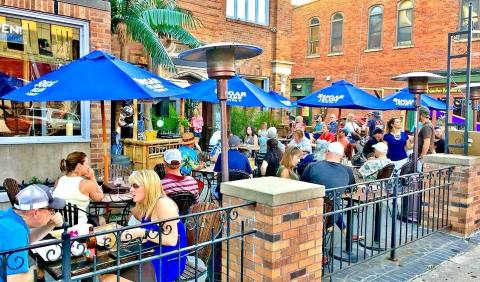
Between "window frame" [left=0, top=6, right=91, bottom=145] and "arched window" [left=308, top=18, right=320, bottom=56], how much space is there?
1956 centimetres

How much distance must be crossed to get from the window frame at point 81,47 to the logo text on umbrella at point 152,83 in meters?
3.00

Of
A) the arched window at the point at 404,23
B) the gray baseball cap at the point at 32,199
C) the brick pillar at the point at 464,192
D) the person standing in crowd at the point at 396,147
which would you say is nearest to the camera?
the gray baseball cap at the point at 32,199

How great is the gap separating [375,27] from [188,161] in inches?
725

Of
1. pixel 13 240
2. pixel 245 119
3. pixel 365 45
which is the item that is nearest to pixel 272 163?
pixel 13 240

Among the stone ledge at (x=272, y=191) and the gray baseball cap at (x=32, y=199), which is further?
→ the stone ledge at (x=272, y=191)

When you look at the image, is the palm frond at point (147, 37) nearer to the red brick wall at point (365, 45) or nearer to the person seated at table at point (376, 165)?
the person seated at table at point (376, 165)

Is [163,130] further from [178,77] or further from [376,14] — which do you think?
[376,14]

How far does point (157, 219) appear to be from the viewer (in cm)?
328

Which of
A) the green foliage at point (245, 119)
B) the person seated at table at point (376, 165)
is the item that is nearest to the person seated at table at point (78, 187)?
the person seated at table at point (376, 165)

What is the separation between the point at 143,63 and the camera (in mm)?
11508

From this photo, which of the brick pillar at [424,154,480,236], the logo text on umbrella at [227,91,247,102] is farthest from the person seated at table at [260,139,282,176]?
the brick pillar at [424,154,480,236]

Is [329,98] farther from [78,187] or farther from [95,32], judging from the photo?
[78,187]

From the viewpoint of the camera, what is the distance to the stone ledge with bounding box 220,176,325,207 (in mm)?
3166

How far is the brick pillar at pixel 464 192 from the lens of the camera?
5.87m
